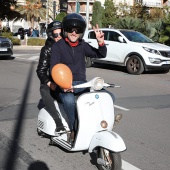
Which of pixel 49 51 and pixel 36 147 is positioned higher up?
pixel 49 51

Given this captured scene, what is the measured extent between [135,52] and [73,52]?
8.49 meters

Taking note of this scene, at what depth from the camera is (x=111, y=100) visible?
402cm

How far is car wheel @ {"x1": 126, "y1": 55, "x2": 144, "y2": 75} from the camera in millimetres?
12477

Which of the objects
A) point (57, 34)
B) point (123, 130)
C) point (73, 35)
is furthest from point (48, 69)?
point (123, 130)

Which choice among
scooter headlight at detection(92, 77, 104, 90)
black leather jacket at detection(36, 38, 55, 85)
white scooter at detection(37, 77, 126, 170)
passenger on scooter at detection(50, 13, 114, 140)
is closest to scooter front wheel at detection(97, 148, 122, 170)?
white scooter at detection(37, 77, 126, 170)

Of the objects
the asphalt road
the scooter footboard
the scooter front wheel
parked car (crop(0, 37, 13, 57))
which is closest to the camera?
the scooter footboard

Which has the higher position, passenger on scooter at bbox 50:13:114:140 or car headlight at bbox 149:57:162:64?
passenger on scooter at bbox 50:13:114:140

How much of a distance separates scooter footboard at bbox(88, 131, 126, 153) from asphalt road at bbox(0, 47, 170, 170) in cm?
43

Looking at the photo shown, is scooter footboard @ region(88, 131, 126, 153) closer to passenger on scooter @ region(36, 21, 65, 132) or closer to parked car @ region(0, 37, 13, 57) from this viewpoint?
passenger on scooter @ region(36, 21, 65, 132)

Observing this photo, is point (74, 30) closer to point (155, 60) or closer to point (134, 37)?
point (155, 60)

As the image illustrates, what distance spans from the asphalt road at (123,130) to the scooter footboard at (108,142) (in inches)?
16.8

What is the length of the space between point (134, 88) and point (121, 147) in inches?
241

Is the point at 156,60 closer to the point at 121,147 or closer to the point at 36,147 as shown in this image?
the point at 36,147

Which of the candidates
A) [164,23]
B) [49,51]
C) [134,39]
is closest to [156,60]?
[134,39]
